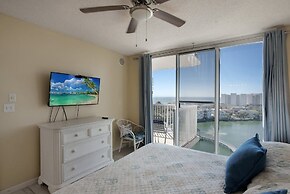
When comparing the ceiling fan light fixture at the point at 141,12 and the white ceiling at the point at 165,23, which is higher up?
the white ceiling at the point at 165,23

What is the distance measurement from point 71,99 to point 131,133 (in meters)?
1.43

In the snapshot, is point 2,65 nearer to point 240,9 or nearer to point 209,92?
point 240,9

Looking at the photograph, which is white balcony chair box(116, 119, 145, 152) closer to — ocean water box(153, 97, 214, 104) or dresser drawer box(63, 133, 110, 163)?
dresser drawer box(63, 133, 110, 163)

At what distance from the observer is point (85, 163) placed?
2549 millimetres

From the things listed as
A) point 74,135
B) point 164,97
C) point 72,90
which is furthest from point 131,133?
point 72,90

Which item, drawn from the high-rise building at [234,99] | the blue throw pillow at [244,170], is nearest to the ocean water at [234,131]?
the high-rise building at [234,99]

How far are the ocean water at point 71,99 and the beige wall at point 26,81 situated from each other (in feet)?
0.59

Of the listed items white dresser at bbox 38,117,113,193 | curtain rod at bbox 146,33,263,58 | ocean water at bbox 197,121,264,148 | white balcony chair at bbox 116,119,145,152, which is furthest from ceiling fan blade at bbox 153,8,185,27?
white balcony chair at bbox 116,119,145,152

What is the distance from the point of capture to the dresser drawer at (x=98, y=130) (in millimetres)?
2637

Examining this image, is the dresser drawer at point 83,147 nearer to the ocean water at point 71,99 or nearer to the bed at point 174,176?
the ocean water at point 71,99

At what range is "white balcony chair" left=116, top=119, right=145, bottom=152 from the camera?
3.48 m

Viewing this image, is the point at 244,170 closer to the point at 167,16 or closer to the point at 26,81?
the point at 167,16

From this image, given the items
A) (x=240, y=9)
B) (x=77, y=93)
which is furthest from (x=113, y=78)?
(x=240, y=9)

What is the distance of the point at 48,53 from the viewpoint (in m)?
2.61
